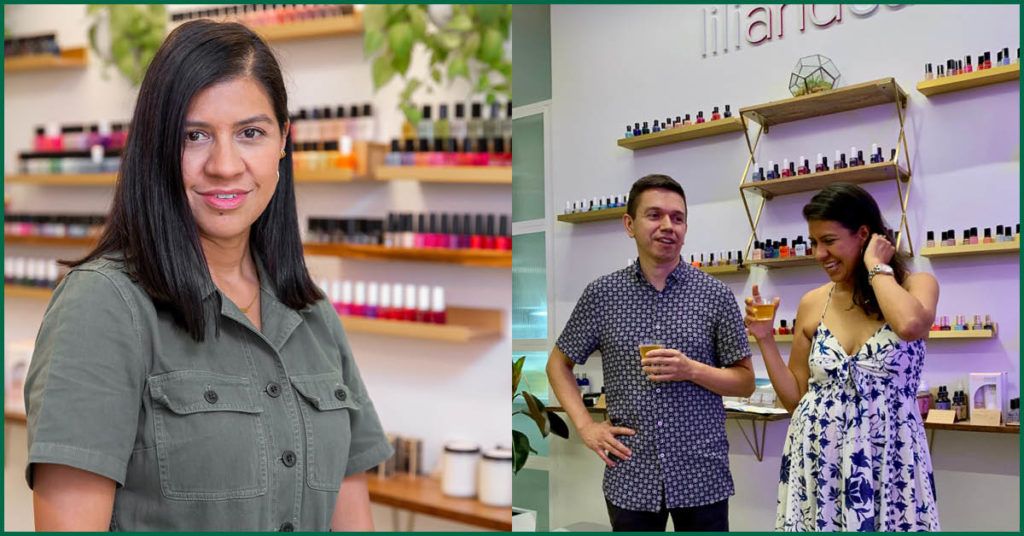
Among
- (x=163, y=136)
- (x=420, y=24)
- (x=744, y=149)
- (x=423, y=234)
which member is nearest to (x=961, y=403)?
(x=744, y=149)

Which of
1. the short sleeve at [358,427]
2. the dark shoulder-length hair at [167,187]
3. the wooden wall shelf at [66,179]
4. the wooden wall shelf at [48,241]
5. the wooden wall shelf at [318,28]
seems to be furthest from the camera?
the wooden wall shelf at [48,241]

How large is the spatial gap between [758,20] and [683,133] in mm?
179

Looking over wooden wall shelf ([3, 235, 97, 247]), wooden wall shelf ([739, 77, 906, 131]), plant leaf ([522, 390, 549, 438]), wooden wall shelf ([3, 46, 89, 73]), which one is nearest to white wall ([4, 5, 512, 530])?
wooden wall shelf ([3, 46, 89, 73])

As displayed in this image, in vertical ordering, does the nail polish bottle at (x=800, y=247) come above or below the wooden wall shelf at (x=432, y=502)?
above

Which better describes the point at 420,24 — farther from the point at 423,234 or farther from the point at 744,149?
the point at 744,149

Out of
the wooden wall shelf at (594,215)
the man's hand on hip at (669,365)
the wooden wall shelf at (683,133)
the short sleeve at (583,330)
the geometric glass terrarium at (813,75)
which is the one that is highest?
the geometric glass terrarium at (813,75)

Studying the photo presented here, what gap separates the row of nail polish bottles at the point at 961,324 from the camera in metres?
0.94

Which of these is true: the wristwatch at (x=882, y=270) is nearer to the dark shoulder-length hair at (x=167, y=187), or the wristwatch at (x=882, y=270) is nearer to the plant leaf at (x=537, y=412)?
the plant leaf at (x=537, y=412)

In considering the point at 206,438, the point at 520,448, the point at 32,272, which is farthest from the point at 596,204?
the point at 32,272

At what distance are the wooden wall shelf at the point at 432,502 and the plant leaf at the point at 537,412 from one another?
149 cm

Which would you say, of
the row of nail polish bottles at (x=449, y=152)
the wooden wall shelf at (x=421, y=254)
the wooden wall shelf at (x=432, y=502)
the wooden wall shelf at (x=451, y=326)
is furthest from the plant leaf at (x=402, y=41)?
the wooden wall shelf at (x=432, y=502)

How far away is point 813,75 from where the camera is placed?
3.44ft

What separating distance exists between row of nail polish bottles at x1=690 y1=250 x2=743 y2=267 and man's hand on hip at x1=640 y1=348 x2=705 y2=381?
→ 117mm

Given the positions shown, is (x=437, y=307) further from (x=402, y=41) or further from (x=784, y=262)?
(x=784, y=262)
